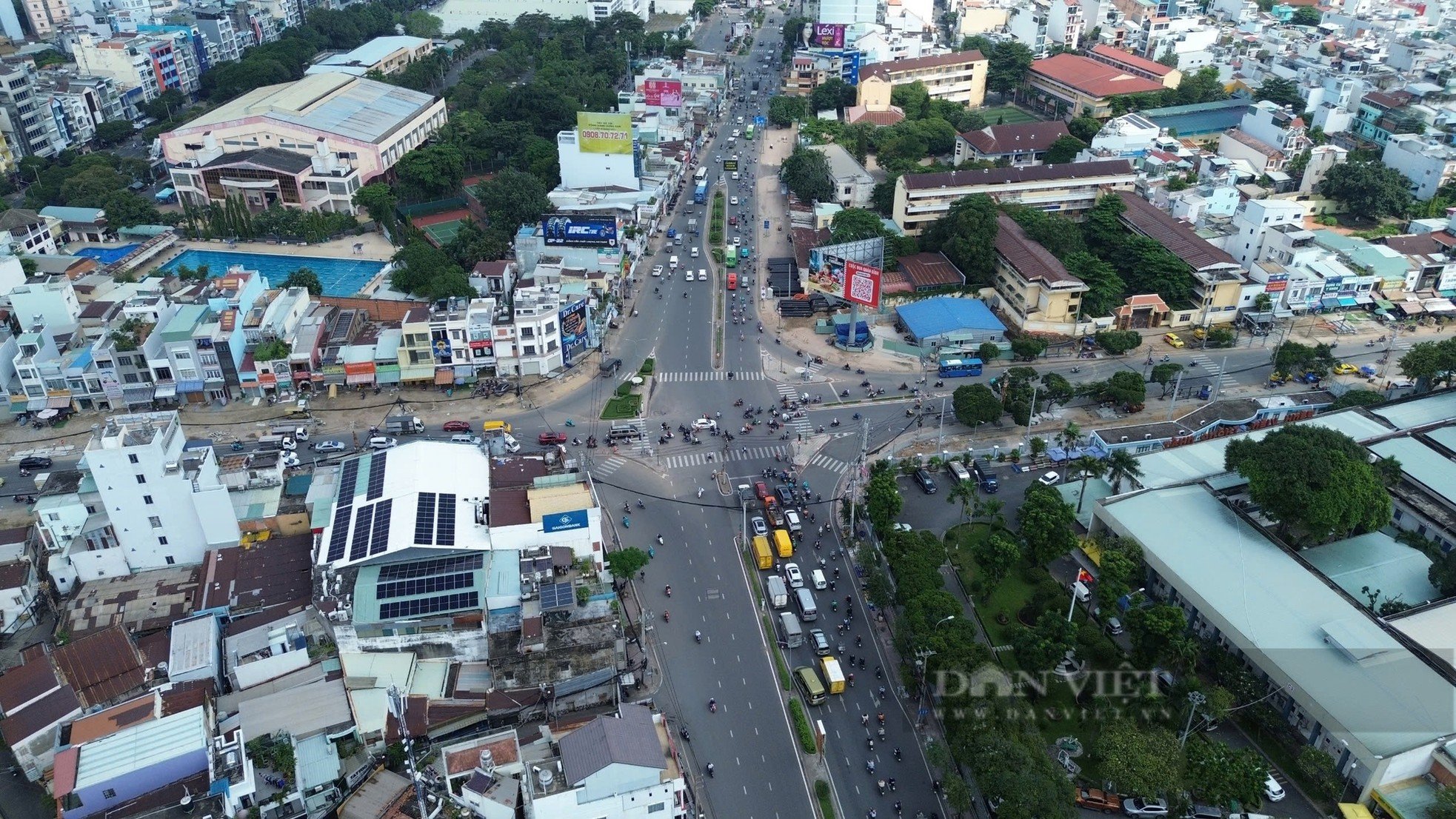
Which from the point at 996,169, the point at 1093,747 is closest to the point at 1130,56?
the point at 996,169

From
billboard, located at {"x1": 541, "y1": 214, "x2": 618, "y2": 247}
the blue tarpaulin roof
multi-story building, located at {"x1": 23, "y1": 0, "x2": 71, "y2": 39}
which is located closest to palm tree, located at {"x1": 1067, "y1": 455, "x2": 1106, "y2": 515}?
the blue tarpaulin roof

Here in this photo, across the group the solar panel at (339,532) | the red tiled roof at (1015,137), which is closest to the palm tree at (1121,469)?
the solar panel at (339,532)

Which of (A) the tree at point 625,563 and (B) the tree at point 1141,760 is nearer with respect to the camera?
(B) the tree at point 1141,760

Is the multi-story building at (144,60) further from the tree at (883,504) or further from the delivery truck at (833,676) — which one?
the delivery truck at (833,676)

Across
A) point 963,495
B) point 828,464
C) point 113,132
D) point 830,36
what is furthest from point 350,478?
point 830,36

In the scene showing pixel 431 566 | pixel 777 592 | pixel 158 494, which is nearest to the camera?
pixel 431 566

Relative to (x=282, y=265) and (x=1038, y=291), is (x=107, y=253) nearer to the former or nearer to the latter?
(x=282, y=265)
